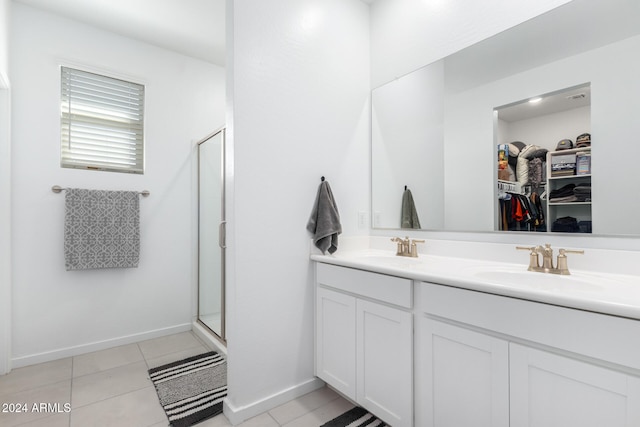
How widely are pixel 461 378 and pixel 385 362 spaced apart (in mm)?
367

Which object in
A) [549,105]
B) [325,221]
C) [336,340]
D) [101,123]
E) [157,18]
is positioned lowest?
[336,340]

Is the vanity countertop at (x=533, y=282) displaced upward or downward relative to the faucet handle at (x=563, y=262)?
downward

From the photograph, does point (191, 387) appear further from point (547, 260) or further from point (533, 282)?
point (547, 260)

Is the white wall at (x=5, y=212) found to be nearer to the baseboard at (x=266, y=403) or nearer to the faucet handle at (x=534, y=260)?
the baseboard at (x=266, y=403)

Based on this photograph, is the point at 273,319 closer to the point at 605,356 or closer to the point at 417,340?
the point at 417,340

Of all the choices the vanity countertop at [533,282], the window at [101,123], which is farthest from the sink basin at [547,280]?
the window at [101,123]

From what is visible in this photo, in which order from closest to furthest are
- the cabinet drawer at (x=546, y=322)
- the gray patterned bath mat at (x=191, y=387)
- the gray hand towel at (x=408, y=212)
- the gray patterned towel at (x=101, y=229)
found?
the cabinet drawer at (x=546, y=322) → the gray patterned bath mat at (x=191, y=387) → the gray hand towel at (x=408, y=212) → the gray patterned towel at (x=101, y=229)

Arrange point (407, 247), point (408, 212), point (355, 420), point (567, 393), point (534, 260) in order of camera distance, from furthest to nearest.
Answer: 1. point (408, 212)
2. point (407, 247)
3. point (355, 420)
4. point (534, 260)
5. point (567, 393)

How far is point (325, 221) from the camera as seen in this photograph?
1.85 metres

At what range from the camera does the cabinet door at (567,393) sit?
0.82m

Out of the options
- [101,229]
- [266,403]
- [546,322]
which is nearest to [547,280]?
[546,322]

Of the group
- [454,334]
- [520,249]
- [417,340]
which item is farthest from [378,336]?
[520,249]

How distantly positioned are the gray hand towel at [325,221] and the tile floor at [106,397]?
916 mm

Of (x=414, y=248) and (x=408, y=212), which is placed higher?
(x=408, y=212)
